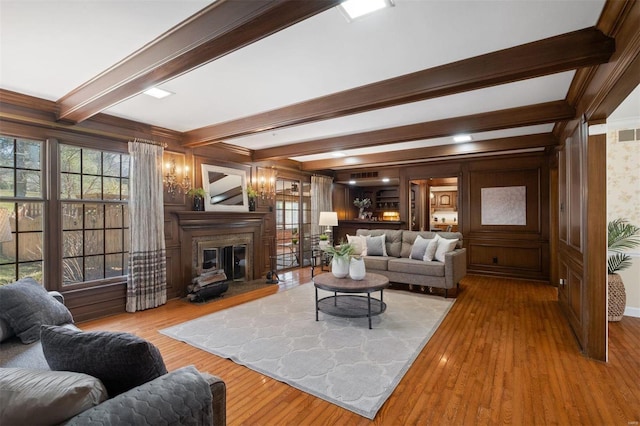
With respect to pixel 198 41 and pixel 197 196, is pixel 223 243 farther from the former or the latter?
pixel 198 41

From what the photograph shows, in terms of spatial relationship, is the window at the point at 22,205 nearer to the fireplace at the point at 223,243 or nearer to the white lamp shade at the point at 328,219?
the fireplace at the point at 223,243

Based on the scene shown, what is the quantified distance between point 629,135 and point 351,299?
4.27 m

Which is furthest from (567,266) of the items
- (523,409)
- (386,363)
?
(386,363)

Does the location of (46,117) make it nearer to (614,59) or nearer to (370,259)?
(370,259)

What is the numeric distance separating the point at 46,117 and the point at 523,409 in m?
5.41

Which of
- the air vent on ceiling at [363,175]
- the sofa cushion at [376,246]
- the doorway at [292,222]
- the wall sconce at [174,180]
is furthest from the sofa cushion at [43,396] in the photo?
the air vent on ceiling at [363,175]

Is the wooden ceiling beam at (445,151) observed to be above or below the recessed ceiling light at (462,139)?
below

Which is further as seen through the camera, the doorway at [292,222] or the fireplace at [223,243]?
the doorway at [292,222]

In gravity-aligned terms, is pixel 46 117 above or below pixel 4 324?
above

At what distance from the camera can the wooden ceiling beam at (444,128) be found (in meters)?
3.49

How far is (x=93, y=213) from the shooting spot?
13.2 ft

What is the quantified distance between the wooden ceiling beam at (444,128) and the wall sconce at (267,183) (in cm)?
68

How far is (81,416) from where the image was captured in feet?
3.39

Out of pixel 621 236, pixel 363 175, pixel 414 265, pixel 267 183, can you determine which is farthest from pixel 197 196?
pixel 621 236
